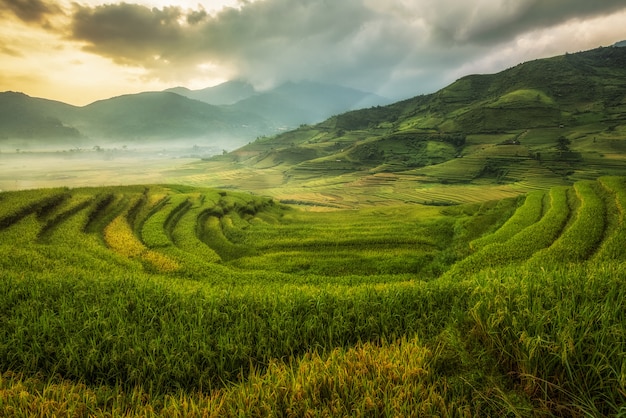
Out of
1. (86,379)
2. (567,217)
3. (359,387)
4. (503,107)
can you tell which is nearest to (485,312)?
(359,387)

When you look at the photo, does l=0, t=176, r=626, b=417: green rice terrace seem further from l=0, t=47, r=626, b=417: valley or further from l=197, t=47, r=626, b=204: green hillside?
l=197, t=47, r=626, b=204: green hillside

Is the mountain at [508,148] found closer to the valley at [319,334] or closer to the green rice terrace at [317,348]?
the valley at [319,334]

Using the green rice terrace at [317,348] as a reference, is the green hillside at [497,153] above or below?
above

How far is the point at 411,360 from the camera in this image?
172 inches

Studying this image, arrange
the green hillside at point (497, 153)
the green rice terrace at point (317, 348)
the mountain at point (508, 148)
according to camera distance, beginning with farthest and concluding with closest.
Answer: the mountain at point (508, 148) < the green hillside at point (497, 153) < the green rice terrace at point (317, 348)

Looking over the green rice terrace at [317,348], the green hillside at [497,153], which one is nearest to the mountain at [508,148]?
the green hillside at [497,153]

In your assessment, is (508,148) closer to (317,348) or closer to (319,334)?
(319,334)

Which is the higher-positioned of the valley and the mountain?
the mountain

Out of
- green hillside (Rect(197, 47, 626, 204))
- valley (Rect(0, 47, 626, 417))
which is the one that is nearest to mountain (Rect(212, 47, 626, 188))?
green hillside (Rect(197, 47, 626, 204))

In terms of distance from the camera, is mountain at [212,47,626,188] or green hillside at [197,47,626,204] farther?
mountain at [212,47,626,188]

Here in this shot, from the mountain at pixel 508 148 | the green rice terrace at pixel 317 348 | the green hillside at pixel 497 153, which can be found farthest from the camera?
the mountain at pixel 508 148

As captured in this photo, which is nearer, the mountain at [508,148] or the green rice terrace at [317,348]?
the green rice terrace at [317,348]

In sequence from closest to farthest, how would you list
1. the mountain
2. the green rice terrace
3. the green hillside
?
the green rice terrace → the green hillside → the mountain

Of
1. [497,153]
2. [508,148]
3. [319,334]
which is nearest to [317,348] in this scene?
[319,334]
